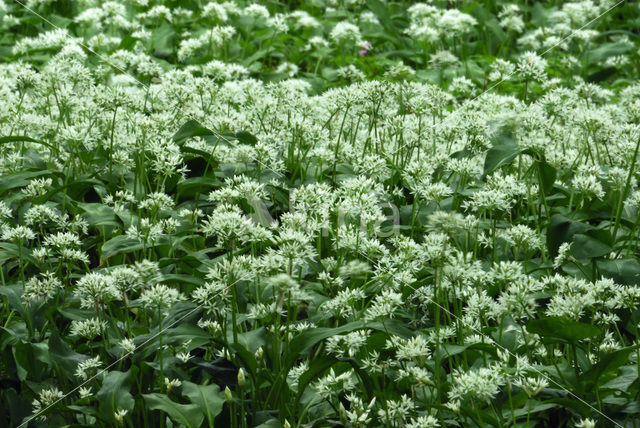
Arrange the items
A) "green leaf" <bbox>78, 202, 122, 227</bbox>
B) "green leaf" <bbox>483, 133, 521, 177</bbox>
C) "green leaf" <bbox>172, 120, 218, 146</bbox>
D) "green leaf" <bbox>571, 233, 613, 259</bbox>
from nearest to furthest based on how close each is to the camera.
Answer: "green leaf" <bbox>571, 233, 613, 259</bbox> < "green leaf" <bbox>78, 202, 122, 227</bbox> < "green leaf" <bbox>483, 133, 521, 177</bbox> < "green leaf" <bbox>172, 120, 218, 146</bbox>

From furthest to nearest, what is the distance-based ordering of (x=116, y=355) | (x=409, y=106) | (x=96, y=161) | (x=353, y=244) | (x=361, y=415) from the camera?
(x=409, y=106) → (x=96, y=161) → (x=353, y=244) → (x=116, y=355) → (x=361, y=415)

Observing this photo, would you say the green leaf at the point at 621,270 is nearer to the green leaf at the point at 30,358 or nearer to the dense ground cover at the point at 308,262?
the dense ground cover at the point at 308,262

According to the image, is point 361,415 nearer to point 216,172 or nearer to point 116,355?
point 116,355

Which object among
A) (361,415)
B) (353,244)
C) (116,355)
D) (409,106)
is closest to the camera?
(361,415)

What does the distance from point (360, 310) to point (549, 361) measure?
60 centimetres

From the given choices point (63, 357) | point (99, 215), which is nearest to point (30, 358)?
point (63, 357)

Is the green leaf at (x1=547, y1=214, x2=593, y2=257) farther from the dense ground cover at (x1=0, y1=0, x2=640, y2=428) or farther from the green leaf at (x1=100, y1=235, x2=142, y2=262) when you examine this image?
the green leaf at (x1=100, y1=235, x2=142, y2=262)

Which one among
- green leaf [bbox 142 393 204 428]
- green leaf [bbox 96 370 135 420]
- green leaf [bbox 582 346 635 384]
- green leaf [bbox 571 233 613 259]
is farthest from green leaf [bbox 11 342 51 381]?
green leaf [bbox 571 233 613 259]

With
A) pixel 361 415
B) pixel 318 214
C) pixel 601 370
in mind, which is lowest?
pixel 361 415

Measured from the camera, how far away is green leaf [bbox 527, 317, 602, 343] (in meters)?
2.10

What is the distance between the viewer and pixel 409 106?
12.7ft

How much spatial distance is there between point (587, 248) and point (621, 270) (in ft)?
0.44

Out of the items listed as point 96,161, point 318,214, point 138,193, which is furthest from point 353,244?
point 96,161

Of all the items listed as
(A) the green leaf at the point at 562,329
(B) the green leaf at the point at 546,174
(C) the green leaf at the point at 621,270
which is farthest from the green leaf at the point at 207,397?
(B) the green leaf at the point at 546,174
